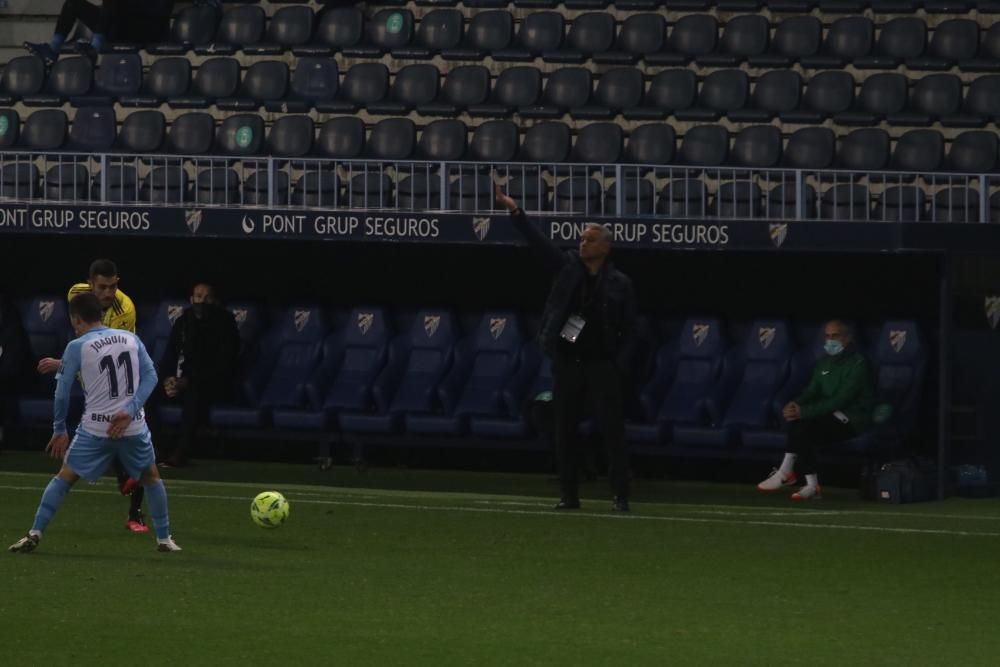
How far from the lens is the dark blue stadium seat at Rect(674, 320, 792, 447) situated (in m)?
18.1

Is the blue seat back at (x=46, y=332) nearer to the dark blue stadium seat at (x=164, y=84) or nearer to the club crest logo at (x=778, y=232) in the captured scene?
the dark blue stadium seat at (x=164, y=84)

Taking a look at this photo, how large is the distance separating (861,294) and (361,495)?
504cm

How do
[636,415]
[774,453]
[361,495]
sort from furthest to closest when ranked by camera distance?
1. [636,415]
2. [774,453]
3. [361,495]

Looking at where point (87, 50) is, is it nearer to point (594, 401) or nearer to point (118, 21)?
point (118, 21)

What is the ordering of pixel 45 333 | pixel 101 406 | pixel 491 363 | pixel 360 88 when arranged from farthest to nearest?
pixel 360 88
pixel 45 333
pixel 491 363
pixel 101 406

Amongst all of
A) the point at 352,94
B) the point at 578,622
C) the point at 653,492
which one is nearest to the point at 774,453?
the point at 653,492

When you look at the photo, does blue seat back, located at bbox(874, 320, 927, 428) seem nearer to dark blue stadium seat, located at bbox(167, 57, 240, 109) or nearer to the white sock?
the white sock

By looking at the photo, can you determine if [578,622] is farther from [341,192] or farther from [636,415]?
[341,192]

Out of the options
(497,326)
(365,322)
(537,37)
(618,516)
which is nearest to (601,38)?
(537,37)

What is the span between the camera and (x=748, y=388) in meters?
18.6

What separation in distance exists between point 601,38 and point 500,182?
3.27 meters

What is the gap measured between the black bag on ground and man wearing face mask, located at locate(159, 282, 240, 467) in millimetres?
6188

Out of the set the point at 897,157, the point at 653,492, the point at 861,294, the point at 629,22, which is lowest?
the point at 653,492

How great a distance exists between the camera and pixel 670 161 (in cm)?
2011
